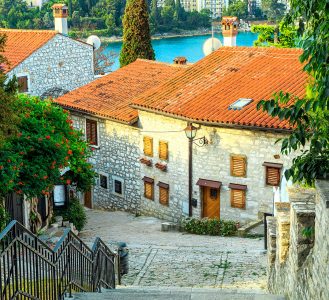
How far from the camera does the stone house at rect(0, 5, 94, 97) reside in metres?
31.6

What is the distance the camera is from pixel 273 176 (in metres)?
22.5

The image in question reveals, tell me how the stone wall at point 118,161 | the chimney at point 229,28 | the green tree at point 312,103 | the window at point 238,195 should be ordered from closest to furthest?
the green tree at point 312,103 → the window at point 238,195 → the stone wall at point 118,161 → the chimney at point 229,28

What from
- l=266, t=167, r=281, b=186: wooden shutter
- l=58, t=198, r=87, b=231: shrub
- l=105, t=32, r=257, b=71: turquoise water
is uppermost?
l=266, t=167, r=281, b=186: wooden shutter

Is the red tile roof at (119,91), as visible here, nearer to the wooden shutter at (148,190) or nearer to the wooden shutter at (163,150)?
the wooden shutter at (163,150)

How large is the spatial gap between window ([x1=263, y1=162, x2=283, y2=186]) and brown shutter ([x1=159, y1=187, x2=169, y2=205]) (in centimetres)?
389

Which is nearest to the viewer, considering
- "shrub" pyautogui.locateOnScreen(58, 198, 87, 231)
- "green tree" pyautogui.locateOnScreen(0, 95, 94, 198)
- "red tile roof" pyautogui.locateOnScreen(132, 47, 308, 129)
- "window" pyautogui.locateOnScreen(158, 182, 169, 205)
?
"green tree" pyautogui.locateOnScreen(0, 95, 94, 198)

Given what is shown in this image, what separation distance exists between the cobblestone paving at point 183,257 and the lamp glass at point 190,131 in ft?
9.84

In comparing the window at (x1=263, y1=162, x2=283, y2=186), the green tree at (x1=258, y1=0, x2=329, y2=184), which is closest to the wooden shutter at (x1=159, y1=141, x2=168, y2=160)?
the window at (x1=263, y1=162, x2=283, y2=186)

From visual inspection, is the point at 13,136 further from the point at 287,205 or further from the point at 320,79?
the point at 320,79

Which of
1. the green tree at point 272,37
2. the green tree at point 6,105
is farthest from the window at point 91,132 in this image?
the green tree at point 272,37

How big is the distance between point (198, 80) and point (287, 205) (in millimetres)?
16405

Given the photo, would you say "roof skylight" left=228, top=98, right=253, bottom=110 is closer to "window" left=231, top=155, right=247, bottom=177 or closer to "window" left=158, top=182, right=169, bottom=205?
"window" left=231, top=155, right=247, bottom=177

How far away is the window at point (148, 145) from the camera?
25530 mm

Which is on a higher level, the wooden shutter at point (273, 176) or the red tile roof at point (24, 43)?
the red tile roof at point (24, 43)
